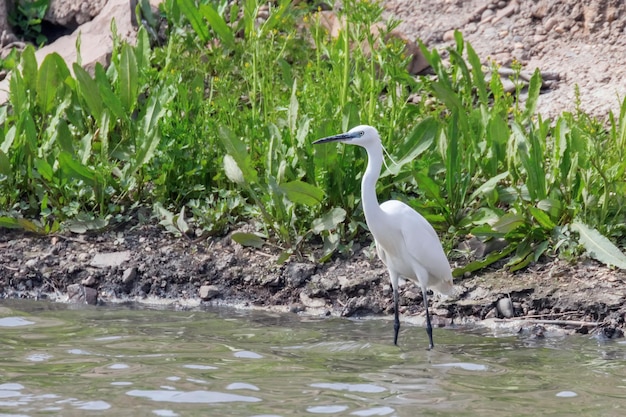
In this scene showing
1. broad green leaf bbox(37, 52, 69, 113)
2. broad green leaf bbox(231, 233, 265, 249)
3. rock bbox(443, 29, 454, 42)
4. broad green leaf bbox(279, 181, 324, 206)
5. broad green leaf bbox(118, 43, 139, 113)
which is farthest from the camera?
rock bbox(443, 29, 454, 42)

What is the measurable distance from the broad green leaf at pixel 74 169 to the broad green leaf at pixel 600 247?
3295mm

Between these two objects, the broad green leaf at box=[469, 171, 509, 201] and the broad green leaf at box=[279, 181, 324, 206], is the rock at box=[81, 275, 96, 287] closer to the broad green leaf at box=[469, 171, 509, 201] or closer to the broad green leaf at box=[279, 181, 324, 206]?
the broad green leaf at box=[279, 181, 324, 206]

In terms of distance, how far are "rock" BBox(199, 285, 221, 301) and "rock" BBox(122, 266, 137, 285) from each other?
47cm

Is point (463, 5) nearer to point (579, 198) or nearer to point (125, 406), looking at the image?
point (579, 198)

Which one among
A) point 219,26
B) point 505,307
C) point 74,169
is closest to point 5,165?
point 74,169

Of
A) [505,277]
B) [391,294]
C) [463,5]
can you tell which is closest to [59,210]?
[391,294]

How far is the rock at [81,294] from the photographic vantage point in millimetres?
6957

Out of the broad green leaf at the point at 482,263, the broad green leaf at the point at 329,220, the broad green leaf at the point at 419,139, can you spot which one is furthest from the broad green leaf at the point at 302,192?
the broad green leaf at the point at 482,263

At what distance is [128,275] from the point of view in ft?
23.1

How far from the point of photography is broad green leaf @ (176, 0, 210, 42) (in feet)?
28.5

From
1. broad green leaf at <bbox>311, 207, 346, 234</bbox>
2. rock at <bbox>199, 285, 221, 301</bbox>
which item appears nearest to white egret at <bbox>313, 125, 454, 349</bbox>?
broad green leaf at <bbox>311, 207, 346, 234</bbox>

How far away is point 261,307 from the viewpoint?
681 centimetres

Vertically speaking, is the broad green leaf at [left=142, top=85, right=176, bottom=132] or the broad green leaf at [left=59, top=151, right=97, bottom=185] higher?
the broad green leaf at [left=142, top=85, right=176, bottom=132]

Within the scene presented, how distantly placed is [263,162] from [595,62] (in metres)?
3.31
